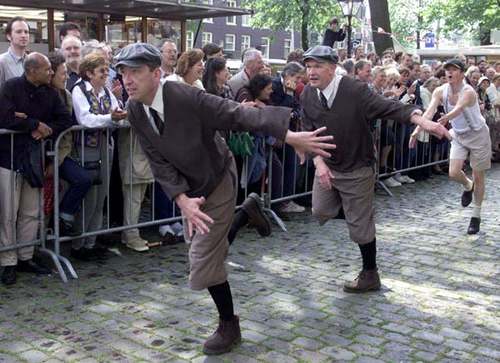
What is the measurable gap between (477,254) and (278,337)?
125 inches

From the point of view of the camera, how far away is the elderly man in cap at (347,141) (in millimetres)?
5340

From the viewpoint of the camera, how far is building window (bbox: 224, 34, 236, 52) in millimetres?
56938

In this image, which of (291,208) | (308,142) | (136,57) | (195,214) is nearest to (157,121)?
(136,57)

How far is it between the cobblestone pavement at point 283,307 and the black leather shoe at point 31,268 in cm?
10

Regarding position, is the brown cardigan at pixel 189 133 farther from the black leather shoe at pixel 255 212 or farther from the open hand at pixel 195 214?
the black leather shoe at pixel 255 212

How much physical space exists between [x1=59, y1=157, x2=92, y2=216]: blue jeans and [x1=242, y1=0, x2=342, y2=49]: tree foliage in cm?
2484

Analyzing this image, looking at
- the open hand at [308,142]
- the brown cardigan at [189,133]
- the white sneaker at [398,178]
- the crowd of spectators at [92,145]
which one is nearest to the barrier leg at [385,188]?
the white sneaker at [398,178]

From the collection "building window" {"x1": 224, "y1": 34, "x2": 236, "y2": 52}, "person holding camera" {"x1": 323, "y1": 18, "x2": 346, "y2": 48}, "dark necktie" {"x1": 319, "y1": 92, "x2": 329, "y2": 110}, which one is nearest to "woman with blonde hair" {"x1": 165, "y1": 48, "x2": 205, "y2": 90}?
"dark necktie" {"x1": 319, "y1": 92, "x2": 329, "y2": 110}

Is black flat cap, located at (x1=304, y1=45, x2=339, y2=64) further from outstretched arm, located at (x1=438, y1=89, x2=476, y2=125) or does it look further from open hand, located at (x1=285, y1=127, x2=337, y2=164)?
outstretched arm, located at (x1=438, y1=89, x2=476, y2=125)

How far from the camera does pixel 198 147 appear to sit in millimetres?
4121

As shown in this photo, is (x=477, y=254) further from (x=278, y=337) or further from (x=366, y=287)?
(x=278, y=337)

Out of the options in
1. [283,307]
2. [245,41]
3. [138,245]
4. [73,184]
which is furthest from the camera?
[245,41]

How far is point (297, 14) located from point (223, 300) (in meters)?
30.6

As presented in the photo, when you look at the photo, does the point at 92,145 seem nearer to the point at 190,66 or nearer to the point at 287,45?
the point at 190,66
